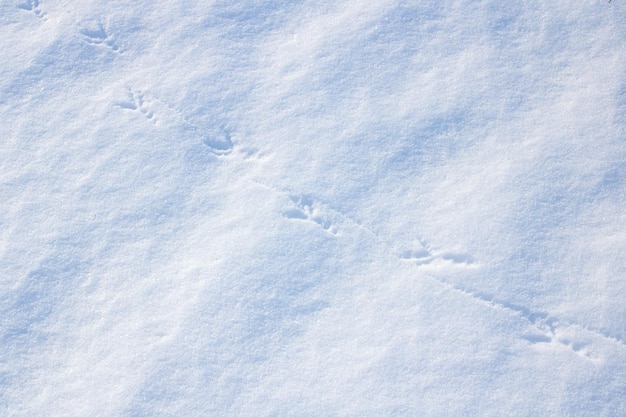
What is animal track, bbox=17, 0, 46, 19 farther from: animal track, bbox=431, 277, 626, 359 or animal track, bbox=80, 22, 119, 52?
animal track, bbox=431, 277, 626, 359

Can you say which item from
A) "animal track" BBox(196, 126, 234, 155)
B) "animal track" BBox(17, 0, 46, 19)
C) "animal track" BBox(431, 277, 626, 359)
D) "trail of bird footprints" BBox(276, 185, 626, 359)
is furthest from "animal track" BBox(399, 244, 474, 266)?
"animal track" BBox(17, 0, 46, 19)

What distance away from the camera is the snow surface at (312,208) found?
1.90m

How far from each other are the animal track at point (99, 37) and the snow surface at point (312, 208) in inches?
0.7

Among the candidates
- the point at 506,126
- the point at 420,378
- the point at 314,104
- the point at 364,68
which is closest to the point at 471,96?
the point at 506,126

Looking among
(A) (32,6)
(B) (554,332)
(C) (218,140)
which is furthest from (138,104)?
(B) (554,332)

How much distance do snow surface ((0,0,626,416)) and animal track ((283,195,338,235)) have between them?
1 centimetres

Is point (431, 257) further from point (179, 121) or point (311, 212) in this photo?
point (179, 121)

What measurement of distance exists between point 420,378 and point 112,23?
77.3 inches

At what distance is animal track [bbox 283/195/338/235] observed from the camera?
2092mm

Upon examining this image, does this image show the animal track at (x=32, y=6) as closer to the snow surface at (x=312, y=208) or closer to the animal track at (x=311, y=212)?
the snow surface at (x=312, y=208)

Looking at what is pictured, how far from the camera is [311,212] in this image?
211 centimetres

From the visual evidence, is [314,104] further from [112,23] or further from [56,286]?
[56,286]

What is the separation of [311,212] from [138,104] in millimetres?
872

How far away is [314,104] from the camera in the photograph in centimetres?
225
